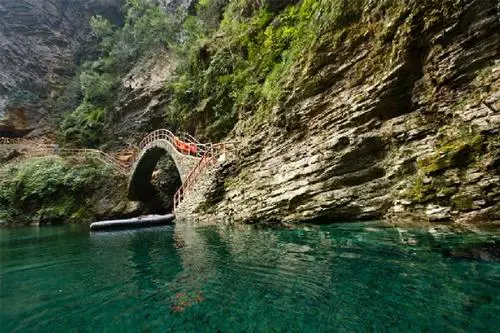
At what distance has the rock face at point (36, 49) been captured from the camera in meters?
38.0

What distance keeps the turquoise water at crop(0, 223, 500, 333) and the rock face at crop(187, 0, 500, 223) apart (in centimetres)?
149

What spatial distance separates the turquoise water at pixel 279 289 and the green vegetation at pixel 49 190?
20.8m

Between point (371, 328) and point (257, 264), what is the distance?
3103 mm

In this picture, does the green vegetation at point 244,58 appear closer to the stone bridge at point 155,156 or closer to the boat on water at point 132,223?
the stone bridge at point 155,156

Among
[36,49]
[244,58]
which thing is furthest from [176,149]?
[36,49]

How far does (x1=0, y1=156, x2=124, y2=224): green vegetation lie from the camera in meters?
25.9

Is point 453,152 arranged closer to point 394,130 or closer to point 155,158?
point 394,130

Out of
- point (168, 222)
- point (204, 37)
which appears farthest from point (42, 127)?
point (168, 222)

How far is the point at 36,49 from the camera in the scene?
1725 inches

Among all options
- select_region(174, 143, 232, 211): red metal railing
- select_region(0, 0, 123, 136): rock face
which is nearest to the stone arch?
select_region(174, 143, 232, 211): red metal railing

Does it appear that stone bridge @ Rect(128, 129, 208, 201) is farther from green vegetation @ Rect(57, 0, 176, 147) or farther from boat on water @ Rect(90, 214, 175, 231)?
green vegetation @ Rect(57, 0, 176, 147)

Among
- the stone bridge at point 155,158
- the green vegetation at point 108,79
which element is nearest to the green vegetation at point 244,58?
the stone bridge at point 155,158

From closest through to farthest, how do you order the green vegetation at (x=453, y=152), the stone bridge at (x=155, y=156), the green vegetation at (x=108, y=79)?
the green vegetation at (x=453, y=152)
the stone bridge at (x=155, y=156)
the green vegetation at (x=108, y=79)

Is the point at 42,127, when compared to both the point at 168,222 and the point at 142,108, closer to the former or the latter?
the point at 142,108
